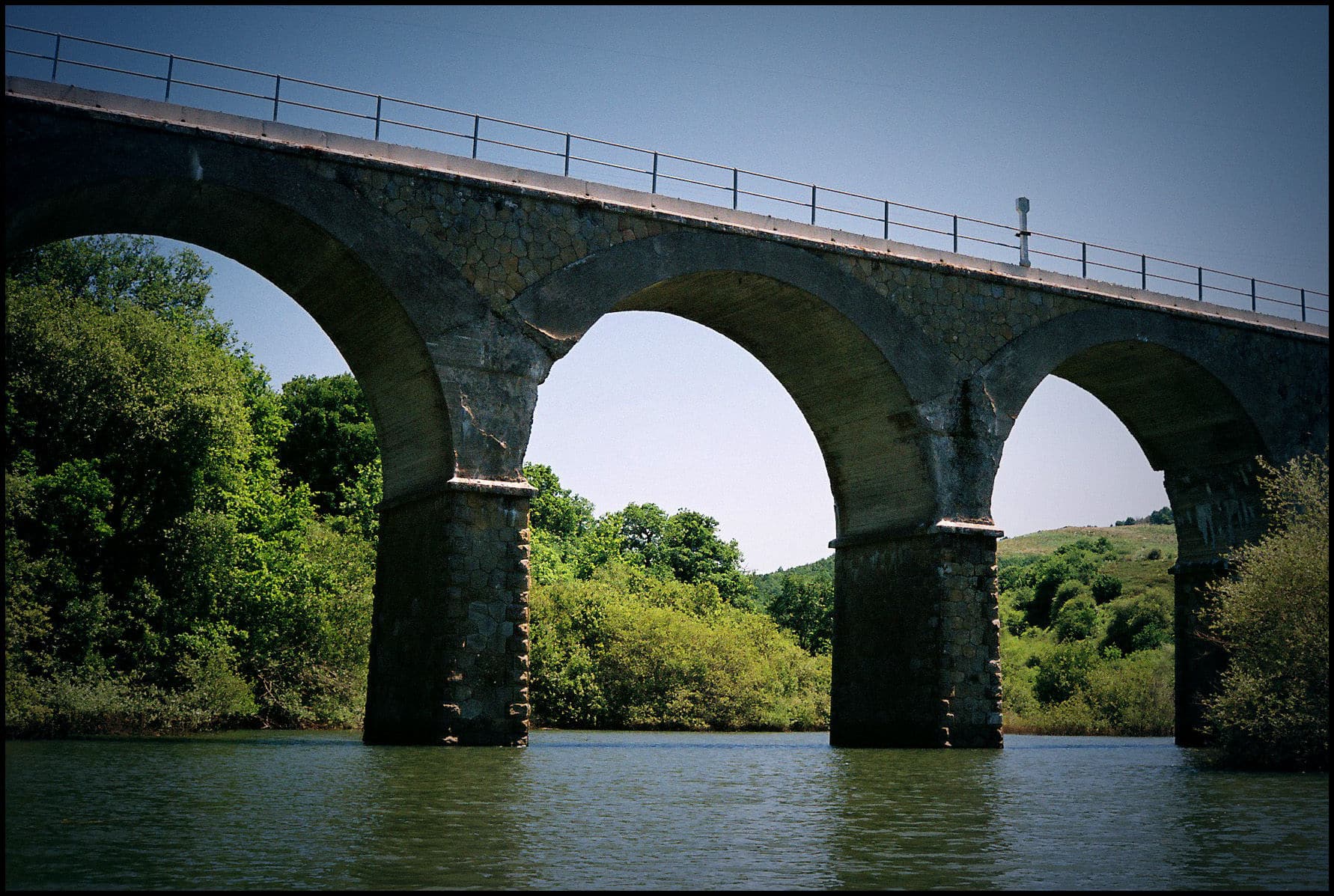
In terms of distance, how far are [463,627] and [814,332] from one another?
7589mm

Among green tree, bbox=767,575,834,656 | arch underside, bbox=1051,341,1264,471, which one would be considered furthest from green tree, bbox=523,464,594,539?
arch underside, bbox=1051,341,1264,471

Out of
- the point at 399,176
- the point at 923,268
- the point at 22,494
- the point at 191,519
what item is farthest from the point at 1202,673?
the point at 22,494

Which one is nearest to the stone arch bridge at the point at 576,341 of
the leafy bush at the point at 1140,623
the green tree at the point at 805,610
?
the leafy bush at the point at 1140,623

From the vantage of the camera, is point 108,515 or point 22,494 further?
point 108,515

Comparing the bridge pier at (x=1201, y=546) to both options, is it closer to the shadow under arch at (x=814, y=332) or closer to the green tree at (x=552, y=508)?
the shadow under arch at (x=814, y=332)

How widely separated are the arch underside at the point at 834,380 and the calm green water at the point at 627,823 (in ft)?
20.2

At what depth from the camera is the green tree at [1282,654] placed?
15.4 metres

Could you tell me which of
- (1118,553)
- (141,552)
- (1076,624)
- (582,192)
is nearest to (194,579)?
(141,552)

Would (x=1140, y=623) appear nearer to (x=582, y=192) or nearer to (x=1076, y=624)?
(x=1076, y=624)

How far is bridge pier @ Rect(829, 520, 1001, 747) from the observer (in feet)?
64.6

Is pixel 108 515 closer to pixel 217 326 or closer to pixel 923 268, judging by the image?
pixel 217 326

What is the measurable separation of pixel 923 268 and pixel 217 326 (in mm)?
17293

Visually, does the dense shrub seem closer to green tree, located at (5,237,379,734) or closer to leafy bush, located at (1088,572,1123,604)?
green tree, located at (5,237,379,734)

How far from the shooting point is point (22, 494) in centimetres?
2053
